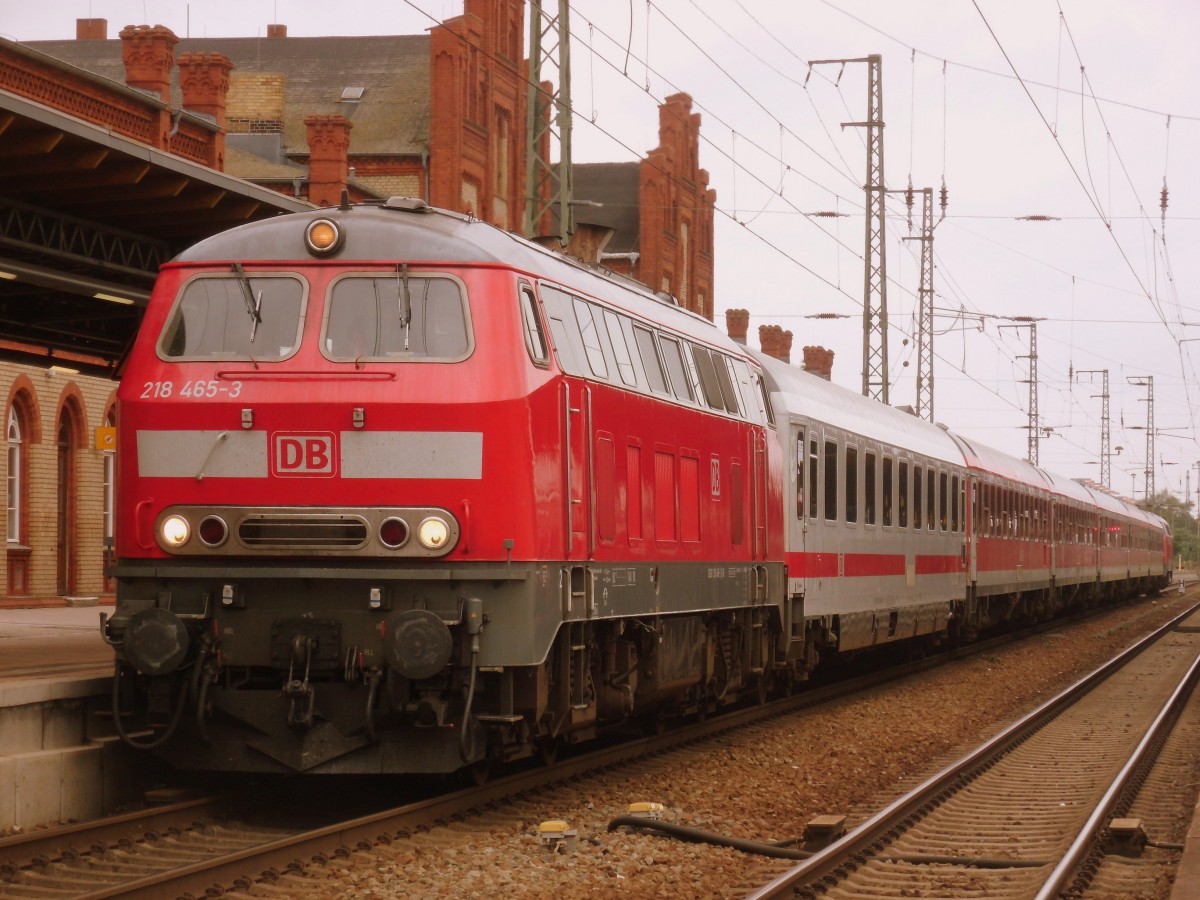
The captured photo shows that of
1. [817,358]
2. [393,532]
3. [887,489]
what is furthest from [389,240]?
[817,358]

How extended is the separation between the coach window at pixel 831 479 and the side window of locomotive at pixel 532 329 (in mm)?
8787

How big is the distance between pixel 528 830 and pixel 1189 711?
11.2 m

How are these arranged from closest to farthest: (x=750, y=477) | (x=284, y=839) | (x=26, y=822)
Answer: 1. (x=284, y=839)
2. (x=26, y=822)
3. (x=750, y=477)

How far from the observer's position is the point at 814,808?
12.0 m

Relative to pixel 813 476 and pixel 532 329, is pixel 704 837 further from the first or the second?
pixel 813 476

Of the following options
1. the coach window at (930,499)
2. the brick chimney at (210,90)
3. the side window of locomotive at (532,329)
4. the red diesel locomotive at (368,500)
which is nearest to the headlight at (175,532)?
the red diesel locomotive at (368,500)

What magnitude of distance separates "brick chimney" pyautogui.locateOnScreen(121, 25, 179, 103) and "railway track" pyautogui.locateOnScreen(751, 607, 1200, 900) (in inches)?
606

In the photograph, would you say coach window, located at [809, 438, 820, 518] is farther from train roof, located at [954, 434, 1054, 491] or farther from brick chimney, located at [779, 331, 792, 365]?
brick chimney, located at [779, 331, 792, 365]

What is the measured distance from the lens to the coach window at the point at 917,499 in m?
24.2

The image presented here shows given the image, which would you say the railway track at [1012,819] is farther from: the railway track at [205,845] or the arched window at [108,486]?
the arched window at [108,486]

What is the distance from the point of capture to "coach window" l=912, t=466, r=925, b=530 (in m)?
24.2

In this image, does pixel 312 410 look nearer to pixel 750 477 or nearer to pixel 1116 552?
pixel 750 477

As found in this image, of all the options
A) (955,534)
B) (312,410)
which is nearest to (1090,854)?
Result: (312,410)

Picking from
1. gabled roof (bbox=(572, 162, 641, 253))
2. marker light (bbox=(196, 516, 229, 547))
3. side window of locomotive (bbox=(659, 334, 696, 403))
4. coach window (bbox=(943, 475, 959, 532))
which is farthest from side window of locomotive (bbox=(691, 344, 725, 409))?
gabled roof (bbox=(572, 162, 641, 253))
